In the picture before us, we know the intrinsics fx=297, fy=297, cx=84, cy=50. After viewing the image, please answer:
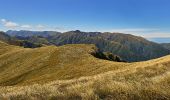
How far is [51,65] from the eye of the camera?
6350 cm

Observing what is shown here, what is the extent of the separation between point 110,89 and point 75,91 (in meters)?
1.04

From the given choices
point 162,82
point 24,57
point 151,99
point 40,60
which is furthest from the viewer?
point 24,57

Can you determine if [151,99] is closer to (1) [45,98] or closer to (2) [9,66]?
(1) [45,98]

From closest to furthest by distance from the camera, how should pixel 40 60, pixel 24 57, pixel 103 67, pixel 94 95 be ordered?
pixel 94 95, pixel 103 67, pixel 40 60, pixel 24 57

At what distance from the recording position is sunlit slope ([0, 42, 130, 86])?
52.3 metres

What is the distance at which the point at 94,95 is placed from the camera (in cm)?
818

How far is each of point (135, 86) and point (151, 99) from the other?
1404 millimetres

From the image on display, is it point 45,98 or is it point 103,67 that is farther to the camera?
point 103,67

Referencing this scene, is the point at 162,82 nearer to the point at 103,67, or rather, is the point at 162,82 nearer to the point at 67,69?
the point at 103,67

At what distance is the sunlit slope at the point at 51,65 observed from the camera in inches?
2061

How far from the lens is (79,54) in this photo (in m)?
70.7

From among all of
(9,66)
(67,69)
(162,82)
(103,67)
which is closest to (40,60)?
(9,66)

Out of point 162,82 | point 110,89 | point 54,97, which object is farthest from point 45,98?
point 162,82

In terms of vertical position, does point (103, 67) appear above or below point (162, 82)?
below
